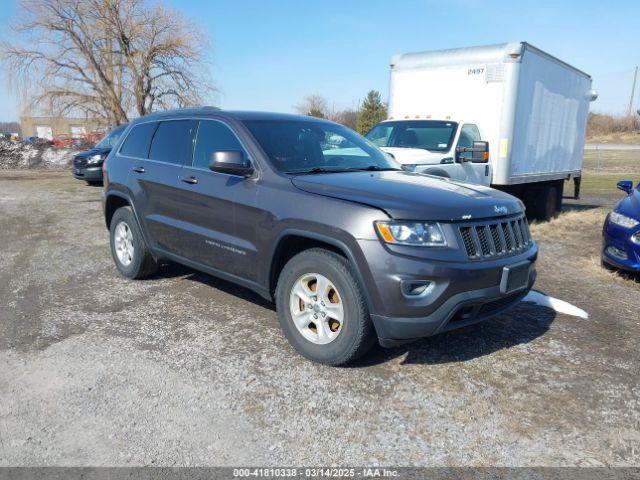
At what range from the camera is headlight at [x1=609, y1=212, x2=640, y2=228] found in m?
5.68

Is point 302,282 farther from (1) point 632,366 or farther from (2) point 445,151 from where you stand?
(2) point 445,151

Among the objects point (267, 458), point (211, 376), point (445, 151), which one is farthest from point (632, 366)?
point (445, 151)

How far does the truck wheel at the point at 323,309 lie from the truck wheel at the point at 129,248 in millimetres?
2188

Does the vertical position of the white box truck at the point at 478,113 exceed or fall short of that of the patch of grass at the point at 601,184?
it exceeds it

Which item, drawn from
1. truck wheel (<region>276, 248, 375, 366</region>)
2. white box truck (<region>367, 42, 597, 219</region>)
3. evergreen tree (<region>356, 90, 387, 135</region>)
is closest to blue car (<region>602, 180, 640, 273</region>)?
white box truck (<region>367, 42, 597, 219</region>)

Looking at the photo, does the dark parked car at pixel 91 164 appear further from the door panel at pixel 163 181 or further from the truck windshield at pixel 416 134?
the door panel at pixel 163 181

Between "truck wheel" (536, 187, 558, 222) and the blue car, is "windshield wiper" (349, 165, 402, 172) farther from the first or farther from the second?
"truck wheel" (536, 187, 558, 222)

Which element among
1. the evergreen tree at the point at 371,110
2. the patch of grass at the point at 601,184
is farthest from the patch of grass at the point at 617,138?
the patch of grass at the point at 601,184

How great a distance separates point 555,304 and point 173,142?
4.01 metres

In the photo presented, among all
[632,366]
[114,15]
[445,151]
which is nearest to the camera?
[632,366]

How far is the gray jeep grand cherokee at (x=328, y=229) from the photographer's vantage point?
316 centimetres

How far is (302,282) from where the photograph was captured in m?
3.60

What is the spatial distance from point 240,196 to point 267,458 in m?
2.03

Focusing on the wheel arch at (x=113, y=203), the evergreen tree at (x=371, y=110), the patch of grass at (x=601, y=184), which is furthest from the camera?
the evergreen tree at (x=371, y=110)
